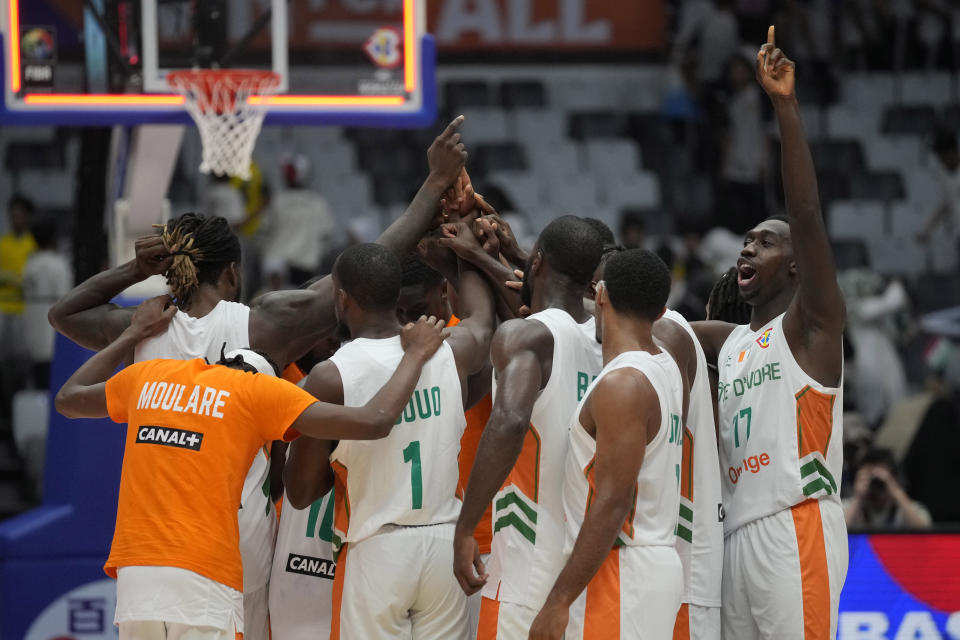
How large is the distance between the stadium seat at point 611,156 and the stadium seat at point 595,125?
1.11 ft

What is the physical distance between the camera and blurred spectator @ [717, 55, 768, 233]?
14109 mm

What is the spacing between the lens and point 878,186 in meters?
15.6

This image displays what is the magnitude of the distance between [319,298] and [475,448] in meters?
0.88

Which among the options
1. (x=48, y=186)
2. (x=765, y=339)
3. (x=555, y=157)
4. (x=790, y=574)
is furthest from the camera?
(x=555, y=157)

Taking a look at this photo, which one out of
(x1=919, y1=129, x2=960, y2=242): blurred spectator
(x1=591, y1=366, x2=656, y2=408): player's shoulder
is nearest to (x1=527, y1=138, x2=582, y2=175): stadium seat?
(x1=919, y1=129, x2=960, y2=242): blurred spectator

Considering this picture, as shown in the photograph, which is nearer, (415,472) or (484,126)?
(415,472)

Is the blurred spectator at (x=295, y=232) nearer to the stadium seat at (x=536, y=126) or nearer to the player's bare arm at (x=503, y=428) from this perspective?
the stadium seat at (x=536, y=126)

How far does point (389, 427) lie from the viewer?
14.8 ft

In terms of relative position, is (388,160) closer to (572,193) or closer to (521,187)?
(521,187)

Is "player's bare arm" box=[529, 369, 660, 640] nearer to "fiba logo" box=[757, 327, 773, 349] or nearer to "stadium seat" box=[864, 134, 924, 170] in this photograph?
"fiba logo" box=[757, 327, 773, 349]

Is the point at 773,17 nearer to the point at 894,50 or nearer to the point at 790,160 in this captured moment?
the point at 894,50

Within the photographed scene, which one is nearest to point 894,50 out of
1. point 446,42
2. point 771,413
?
point 446,42

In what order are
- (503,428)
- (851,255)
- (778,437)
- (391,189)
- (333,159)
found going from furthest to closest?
(333,159) → (391,189) → (851,255) → (778,437) → (503,428)

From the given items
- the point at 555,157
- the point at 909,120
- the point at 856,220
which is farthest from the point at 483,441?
the point at 909,120
